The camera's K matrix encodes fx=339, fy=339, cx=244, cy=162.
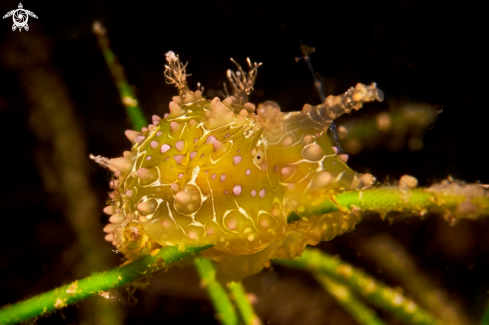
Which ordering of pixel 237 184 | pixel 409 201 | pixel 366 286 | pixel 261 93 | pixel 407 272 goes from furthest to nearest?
pixel 261 93 → pixel 407 272 → pixel 366 286 → pixel 237 184 → pixel 409 201

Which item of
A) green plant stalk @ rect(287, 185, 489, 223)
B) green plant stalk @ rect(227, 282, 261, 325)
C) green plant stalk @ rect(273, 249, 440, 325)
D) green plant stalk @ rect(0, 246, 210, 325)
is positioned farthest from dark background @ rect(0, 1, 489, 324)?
green plant stalk @ rect(0, 246, 210, 325)

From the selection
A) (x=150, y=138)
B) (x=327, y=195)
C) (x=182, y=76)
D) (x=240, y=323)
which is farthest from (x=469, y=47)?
(x=240, y=323)

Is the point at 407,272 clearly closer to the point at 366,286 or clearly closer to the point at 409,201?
the point at 366,286

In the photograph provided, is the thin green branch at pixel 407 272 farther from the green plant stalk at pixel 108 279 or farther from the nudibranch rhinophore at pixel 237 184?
the green plant stalk at pixel 108 279

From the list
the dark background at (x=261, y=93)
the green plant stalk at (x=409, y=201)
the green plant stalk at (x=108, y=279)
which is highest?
the dark background at (x=261, y=93)

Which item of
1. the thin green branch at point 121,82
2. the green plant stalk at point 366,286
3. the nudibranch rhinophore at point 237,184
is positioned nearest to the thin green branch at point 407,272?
the green plant stalk at point 366,286

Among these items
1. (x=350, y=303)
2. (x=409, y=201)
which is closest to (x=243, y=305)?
(x=350, y=303)
